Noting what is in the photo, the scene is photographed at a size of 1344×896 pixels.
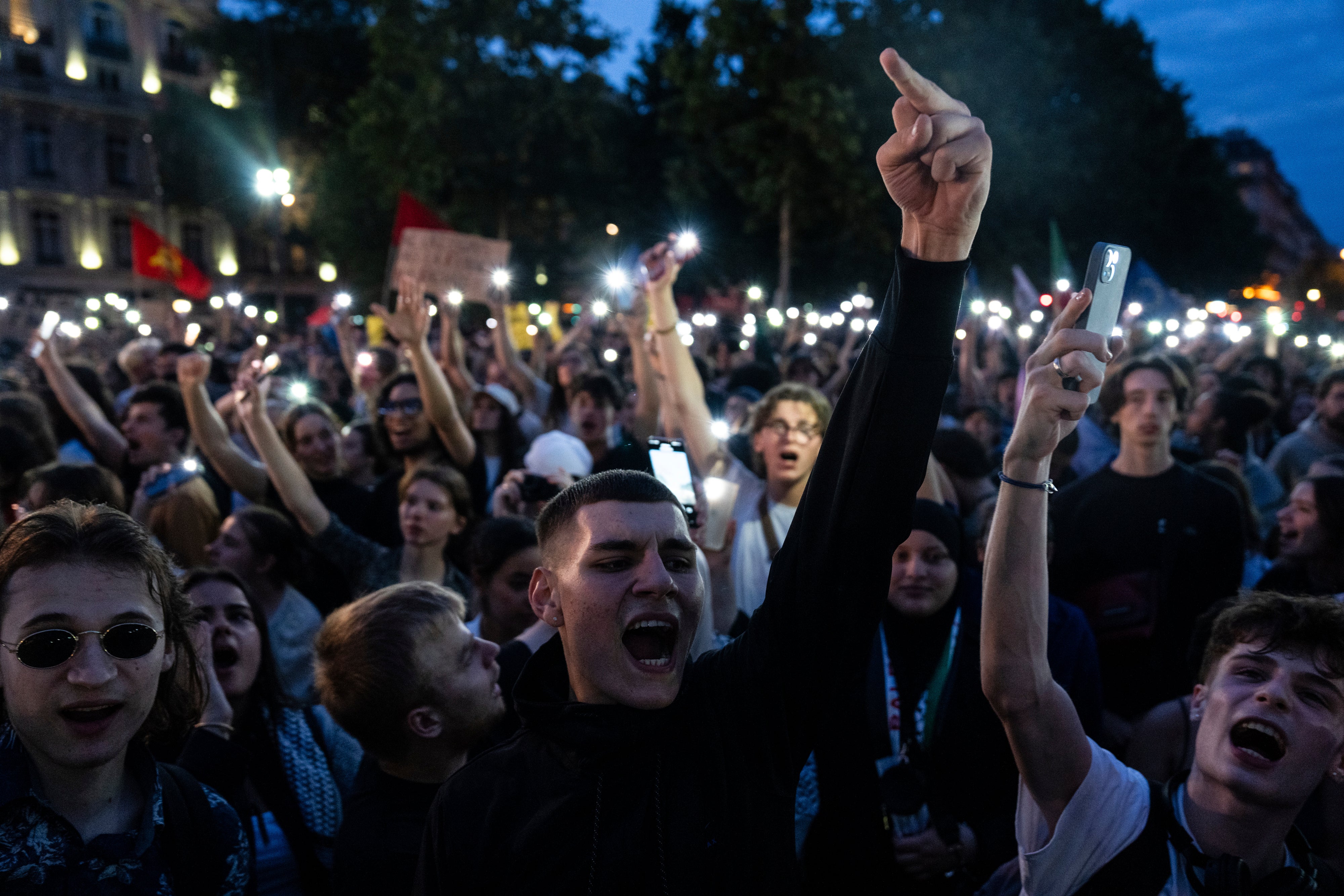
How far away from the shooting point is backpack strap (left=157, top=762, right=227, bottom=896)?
1937 mm

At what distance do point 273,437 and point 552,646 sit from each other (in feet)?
9.60

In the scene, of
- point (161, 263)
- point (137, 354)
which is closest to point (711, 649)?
point (137, 354)

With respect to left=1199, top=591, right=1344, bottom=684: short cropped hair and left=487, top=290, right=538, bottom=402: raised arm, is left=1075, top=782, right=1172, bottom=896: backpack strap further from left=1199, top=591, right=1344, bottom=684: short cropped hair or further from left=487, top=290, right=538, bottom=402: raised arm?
left=487, top=290, right=538, bottom=402: raised arm

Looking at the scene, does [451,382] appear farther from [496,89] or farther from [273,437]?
[496,89]

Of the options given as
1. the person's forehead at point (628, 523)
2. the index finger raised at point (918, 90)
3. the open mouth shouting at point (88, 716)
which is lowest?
the open mouth shouting at point (88, 716)

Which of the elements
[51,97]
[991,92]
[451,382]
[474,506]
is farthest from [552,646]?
[51,97]

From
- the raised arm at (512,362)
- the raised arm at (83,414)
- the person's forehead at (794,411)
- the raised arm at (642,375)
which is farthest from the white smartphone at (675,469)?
the raised arm at (512,362)

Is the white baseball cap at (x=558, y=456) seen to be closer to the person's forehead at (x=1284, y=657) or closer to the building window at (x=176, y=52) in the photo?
the person's forehead at (x=1284, y=657)

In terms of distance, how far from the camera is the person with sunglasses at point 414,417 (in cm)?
504

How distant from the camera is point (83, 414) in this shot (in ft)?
18.0

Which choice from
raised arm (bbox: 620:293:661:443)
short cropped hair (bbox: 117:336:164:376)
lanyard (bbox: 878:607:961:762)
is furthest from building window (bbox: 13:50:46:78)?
lanyard (bbox: 878:607:961:762)

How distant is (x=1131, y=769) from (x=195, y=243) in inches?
1871

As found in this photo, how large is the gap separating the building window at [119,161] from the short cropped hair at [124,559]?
45.7 meters

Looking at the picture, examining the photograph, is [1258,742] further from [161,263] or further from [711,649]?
[161,263]
